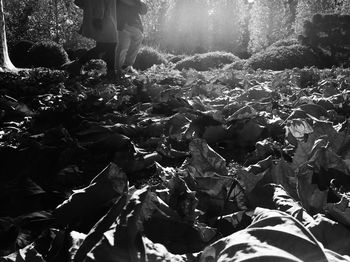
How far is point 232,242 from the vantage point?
77 cm

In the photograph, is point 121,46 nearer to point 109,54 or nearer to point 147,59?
point 109,54

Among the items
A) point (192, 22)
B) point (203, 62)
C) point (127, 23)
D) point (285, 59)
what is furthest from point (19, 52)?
point (192, 22)

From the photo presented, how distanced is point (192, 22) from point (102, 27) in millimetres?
38218

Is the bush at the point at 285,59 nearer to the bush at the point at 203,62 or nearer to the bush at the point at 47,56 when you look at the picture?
the bush at the point at 203,62

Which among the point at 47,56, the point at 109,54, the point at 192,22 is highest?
the point at 109,54

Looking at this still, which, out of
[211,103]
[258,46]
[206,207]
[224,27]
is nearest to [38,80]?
[211,103]

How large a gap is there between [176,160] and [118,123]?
2.14 ft

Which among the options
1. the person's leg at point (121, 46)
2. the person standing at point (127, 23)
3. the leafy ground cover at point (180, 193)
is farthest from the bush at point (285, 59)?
the leafy ground cover at point (180, 193)

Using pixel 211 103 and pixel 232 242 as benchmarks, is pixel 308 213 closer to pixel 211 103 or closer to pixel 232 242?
pixel 232 242

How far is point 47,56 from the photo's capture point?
14422 mm

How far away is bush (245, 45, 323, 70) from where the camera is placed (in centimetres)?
1109

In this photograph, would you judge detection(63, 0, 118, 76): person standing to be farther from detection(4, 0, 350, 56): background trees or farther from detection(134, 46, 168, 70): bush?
detection(4, 0, 350, 56): background trees

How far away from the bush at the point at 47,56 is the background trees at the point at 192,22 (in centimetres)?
1489

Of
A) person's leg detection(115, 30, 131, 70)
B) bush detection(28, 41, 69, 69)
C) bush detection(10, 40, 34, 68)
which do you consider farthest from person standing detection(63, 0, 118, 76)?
bush detection(10, 40, 34, 68)
